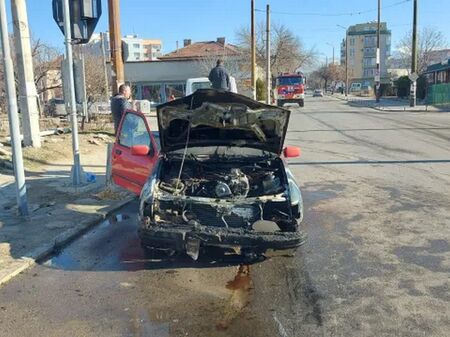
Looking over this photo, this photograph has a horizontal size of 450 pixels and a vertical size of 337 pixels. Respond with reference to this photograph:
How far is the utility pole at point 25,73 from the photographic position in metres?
11.9

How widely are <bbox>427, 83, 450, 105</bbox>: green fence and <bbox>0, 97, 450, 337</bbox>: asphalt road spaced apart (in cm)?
3390

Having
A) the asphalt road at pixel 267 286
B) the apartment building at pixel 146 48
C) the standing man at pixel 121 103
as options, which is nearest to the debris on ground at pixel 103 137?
the standing man at pixel 121 103

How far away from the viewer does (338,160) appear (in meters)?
12.7

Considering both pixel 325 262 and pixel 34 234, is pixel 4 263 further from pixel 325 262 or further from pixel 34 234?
pixel 325 262

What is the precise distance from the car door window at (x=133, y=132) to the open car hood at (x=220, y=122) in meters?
1.64

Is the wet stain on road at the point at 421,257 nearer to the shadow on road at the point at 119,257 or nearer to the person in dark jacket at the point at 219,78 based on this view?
the shadow on road at the point at 119,257

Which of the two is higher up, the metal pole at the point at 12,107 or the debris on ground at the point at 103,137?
the metal pole at the point at 12,107

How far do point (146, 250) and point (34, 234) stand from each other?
1632 mm

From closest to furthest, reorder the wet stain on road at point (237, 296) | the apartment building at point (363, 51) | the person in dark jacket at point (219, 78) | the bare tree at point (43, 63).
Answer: the wet stain on road at point (237, 296), the person in dark jacket at point (219, 78), the bare tree at point (43, 63), the apartment building at point (363, 51)

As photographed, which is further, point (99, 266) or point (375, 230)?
point (375, 230)

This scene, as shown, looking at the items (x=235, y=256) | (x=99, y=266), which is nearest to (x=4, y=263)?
(x=99, y=266)

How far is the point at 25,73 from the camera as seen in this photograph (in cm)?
1210

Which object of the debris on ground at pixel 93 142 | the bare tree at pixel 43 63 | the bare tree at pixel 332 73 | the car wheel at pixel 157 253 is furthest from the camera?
the bare tree at pixel 332 73

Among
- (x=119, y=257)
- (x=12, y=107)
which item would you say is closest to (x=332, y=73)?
(x=12, y=107)
